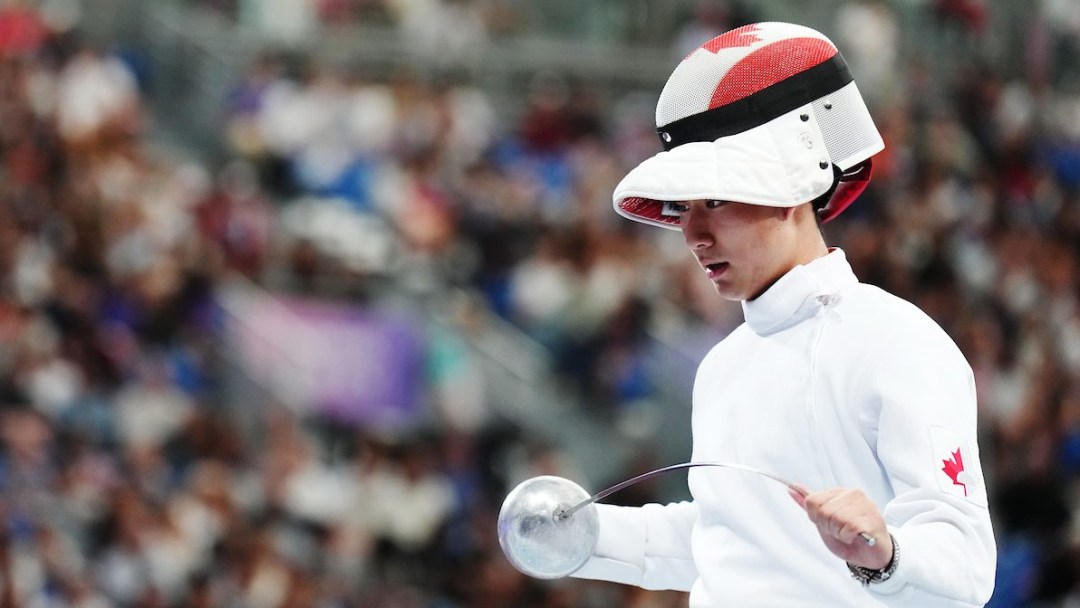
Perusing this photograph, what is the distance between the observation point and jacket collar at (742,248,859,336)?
3016mm

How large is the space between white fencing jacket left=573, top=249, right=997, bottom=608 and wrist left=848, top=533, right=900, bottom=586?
0.01m

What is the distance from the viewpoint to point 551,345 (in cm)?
1145

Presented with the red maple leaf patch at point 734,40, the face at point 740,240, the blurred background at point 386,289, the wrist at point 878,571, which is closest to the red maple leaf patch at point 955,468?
the wrist at point 878,571

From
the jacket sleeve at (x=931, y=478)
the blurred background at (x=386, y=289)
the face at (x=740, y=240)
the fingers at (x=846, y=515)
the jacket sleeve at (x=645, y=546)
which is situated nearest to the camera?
the fingers at (x=846, y=515)

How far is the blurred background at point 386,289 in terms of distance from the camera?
987 cm

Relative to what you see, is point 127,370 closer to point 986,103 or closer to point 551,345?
point 551,345

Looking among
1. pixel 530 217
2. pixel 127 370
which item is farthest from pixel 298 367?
pixel 530 217

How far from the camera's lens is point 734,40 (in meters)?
3.10

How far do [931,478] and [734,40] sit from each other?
0.90 m

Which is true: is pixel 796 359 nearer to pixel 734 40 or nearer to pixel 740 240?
pixel 740 240

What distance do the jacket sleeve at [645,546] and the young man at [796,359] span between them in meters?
0.09

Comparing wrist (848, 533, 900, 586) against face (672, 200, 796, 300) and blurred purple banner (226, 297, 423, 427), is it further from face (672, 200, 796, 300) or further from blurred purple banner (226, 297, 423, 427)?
blurred purple banner (226, 297, 423, 427)

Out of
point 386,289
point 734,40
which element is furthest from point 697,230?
point 386,289

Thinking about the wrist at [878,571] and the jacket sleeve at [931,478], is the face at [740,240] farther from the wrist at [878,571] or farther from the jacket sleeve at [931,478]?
the wrist at [878,571]
